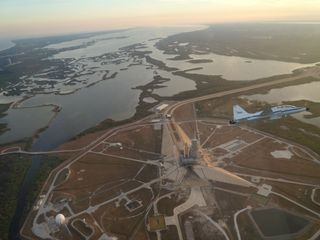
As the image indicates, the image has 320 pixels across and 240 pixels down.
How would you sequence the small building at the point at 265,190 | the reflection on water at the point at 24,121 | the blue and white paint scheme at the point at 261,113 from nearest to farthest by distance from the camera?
the small building at the point at 265,190
the blue and white paint scheme at the point at 261,113
the reflection on water at the point at 24,121

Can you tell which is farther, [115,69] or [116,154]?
[115,69]

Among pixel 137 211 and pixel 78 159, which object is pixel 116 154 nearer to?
pixel 78 159

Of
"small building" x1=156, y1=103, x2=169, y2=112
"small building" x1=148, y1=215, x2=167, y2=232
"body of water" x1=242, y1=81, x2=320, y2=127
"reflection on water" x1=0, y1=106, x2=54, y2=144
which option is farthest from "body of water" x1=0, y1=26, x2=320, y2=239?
"body of water" x1=242, y1=81, x2=320, y2=127

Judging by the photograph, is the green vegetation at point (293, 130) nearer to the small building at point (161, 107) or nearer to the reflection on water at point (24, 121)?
the small building at point (161, 107)

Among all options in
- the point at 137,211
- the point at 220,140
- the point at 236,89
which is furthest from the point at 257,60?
the point at 137,211

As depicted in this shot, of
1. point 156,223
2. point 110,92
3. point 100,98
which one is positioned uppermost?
point 156,223

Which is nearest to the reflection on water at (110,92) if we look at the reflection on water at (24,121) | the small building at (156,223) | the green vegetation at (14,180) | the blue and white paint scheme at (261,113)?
the reflection on water at (24,121)

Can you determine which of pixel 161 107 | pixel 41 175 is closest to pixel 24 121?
pixel 41 175

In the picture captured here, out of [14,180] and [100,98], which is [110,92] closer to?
[100,98]
